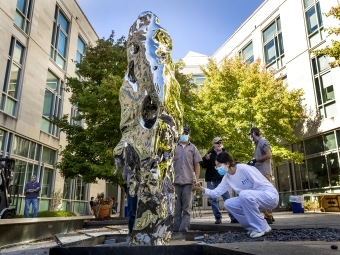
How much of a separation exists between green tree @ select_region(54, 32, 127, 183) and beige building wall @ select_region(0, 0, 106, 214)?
1.99m

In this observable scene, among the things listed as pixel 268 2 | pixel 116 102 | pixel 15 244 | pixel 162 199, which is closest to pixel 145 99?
pixel 162 199

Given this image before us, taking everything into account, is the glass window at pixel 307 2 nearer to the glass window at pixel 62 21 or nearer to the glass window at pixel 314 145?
the glass window at pixel 314 145

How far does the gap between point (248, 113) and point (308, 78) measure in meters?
4.61

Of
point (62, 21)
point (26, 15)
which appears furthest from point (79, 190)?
point (26, 15)

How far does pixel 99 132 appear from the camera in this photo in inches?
532

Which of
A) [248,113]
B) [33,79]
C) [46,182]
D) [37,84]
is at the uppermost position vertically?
[33,79]

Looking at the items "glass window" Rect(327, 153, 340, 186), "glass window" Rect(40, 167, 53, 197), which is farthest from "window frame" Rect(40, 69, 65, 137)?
"glass window" Rect(327, 153, 340, 186)

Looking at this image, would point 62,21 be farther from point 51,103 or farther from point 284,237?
point 284,237

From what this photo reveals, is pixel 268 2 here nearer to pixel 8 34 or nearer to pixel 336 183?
pixel 336 183

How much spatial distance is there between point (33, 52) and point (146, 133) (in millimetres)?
15027

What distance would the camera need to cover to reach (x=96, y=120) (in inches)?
537

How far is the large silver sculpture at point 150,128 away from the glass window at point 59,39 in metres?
16.7

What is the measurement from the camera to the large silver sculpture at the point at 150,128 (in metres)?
3.07

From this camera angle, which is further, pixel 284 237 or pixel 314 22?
pixel 314 22
